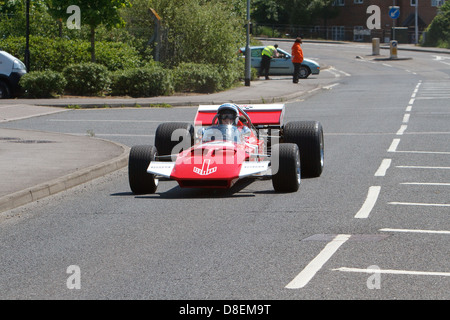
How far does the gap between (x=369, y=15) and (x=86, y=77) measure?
64170 millimetres

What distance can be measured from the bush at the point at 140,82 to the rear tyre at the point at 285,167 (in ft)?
64.4

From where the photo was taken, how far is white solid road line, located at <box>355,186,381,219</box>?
32.5 ft

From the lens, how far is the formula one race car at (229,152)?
11.3 m

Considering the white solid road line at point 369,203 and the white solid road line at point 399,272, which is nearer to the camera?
the white solid road line at point 399,272

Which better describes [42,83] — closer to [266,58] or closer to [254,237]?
[266,58]

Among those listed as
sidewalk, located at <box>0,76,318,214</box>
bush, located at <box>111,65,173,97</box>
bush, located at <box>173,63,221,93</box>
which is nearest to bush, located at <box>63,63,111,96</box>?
bush, located at <box>111,65,173,97</box>

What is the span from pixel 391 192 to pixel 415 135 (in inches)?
293

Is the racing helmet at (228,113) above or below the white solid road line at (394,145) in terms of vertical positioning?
above

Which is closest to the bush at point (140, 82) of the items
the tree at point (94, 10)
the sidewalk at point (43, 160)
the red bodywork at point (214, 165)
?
the tree at point (94, 10)

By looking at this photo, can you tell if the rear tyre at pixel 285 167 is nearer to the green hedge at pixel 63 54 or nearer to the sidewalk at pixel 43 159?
the sidewalk at pixel 43 159

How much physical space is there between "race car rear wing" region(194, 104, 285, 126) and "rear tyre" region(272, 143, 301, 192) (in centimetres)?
223

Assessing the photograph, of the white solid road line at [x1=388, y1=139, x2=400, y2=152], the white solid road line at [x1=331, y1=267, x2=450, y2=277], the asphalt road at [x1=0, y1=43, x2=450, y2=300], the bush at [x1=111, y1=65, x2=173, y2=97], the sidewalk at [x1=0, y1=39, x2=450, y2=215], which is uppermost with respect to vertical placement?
the bush at [x1=111, y1=65, x2=173, y2=97]

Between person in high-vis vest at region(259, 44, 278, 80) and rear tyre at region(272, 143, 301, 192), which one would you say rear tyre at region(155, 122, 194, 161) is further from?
person in high-vis vest at region(259, 44, 278, 80)
